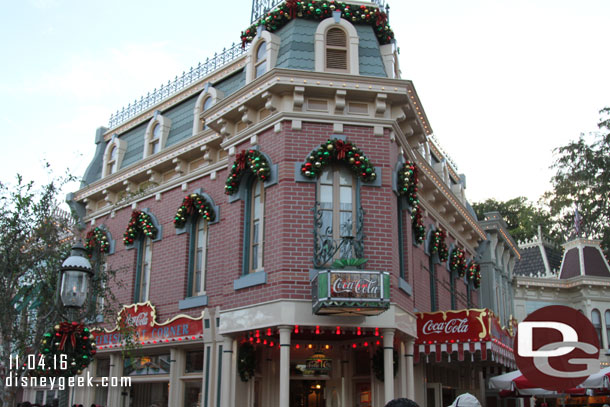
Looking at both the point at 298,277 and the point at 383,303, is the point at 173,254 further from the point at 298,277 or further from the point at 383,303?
the point at 383,303

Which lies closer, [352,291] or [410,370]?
[352,291]

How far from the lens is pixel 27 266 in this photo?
12.0 m

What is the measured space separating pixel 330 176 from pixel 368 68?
2854mm

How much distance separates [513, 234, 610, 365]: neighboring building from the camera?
29156 millimetres

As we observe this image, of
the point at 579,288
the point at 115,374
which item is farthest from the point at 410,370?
the point at 579,288

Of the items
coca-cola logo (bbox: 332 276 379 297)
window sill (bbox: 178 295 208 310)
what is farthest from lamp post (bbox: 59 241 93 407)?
window sill (bbox: 178 295 208 310)

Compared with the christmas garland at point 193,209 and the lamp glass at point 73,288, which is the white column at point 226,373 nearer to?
the christmas garland at point 193,209

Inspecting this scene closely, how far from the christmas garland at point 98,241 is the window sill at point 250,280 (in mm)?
7407

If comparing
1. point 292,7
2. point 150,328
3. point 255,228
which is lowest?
point 150,328

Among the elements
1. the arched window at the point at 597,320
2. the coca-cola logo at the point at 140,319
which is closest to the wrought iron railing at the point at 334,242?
the coca-cola logo at the point at 140,319

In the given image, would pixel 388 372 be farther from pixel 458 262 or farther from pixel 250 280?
pixel 458 262

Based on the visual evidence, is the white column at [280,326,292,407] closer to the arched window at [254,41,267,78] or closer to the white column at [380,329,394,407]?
the white column at [380,329,394,407]

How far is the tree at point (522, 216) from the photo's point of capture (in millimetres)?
39875

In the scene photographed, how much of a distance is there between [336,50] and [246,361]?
745 cm
